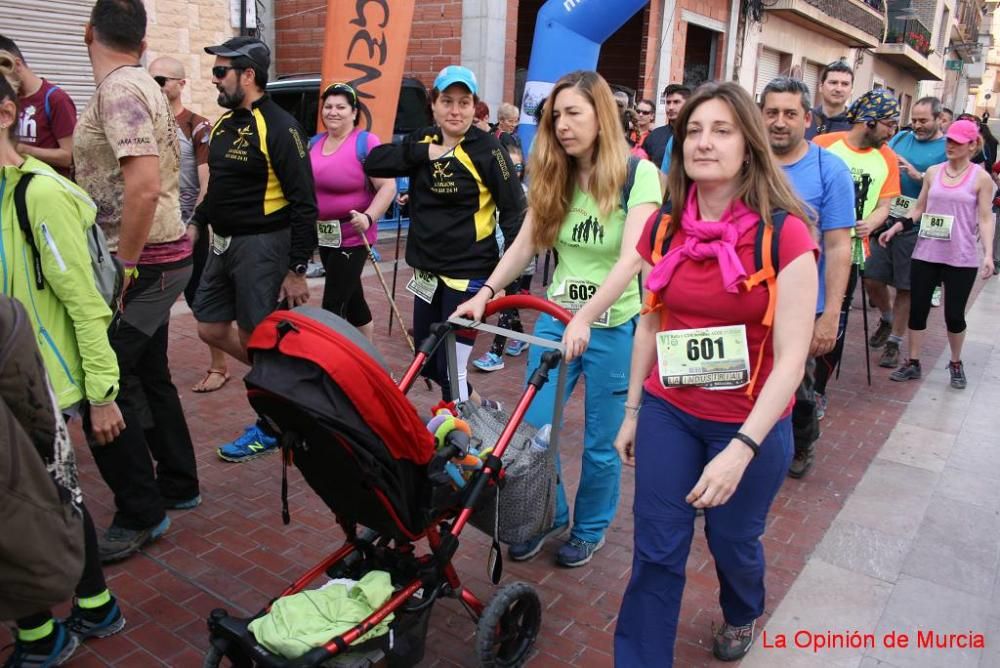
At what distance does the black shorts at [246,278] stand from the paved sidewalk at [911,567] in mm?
2932

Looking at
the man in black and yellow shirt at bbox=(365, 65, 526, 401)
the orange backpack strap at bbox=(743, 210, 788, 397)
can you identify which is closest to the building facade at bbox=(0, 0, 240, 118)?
the man in black and yellow shirt at bbox=(365, 65, 526, 401)

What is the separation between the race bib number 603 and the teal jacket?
1.89 meters

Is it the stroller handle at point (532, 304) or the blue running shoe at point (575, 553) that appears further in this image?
the blue running shoe at point (575, 553)

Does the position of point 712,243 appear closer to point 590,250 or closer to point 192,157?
point 590,250

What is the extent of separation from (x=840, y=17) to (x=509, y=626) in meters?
25.2

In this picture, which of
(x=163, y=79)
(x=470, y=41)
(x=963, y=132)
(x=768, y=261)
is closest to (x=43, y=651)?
(x=768, y=261)

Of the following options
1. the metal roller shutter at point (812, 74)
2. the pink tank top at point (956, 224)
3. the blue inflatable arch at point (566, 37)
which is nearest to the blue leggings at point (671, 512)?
the pink tank top at point (956, 224)

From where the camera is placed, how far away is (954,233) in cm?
631

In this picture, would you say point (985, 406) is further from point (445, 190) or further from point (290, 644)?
point (290, 644)

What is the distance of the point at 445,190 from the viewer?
4.51m

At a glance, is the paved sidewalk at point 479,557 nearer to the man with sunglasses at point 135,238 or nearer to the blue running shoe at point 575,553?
the blue running shoe at point 575,553

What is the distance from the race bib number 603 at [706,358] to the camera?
2.50 m

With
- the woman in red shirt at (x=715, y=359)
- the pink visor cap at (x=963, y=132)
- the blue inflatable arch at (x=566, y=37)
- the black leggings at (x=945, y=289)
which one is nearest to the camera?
the woman in red shirt at (x=715, y=359)

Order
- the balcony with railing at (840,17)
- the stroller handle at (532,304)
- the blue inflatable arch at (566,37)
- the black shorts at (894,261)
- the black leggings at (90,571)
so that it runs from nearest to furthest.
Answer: the black leggings at (90,571) < the stroller handle at (532,304) < the black shorts at (894,261) < the blue inflatable arch at (566,37) < the balcony with railing at (840,17)
